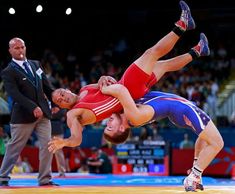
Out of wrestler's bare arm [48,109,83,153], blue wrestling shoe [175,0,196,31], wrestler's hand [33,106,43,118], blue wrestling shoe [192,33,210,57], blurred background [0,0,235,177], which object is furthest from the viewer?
blurred background [0,0,235,177]

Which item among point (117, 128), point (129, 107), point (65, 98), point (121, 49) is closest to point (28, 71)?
point (65, 98)

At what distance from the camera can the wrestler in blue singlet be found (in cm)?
614

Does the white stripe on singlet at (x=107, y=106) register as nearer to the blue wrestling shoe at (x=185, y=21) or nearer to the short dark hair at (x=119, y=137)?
the short dark hair at (x=119, y=137)

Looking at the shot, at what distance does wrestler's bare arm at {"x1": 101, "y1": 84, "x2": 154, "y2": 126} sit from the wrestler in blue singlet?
164 mm

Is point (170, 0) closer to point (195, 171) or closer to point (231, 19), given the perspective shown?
point (231, 19)

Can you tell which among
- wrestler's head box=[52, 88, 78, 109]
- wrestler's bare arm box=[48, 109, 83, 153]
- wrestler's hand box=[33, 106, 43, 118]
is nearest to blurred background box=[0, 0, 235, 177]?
wrestler's hand box=[33, 106, 43, 118]

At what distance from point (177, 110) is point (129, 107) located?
60 cm

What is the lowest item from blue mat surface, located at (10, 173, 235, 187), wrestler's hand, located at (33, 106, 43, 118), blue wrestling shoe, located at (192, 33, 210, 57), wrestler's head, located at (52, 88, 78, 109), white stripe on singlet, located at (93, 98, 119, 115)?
blue mat surface, located at (10, 173, 235, 187)

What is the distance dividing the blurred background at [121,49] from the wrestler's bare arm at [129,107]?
7547mm

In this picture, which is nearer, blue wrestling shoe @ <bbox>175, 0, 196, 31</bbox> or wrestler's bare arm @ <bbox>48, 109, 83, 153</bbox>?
wrestler's bare arm @ <bbox>48, 109, 83, 153</bbox>

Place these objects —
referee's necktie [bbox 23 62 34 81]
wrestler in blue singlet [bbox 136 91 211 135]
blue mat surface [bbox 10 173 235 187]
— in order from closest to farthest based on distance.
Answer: wrestler in blue singlet [bbox 136 91 211 135] → referee's necktie [bbox 23 62 34 81] → blue mat surface [bbox 10 173 235 187]

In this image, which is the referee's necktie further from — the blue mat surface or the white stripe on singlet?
the white stripe on singlet

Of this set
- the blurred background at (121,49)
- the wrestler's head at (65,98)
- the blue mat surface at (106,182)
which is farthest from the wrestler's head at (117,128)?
the blurred background at (121,49)

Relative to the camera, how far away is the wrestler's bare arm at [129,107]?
5875mm
